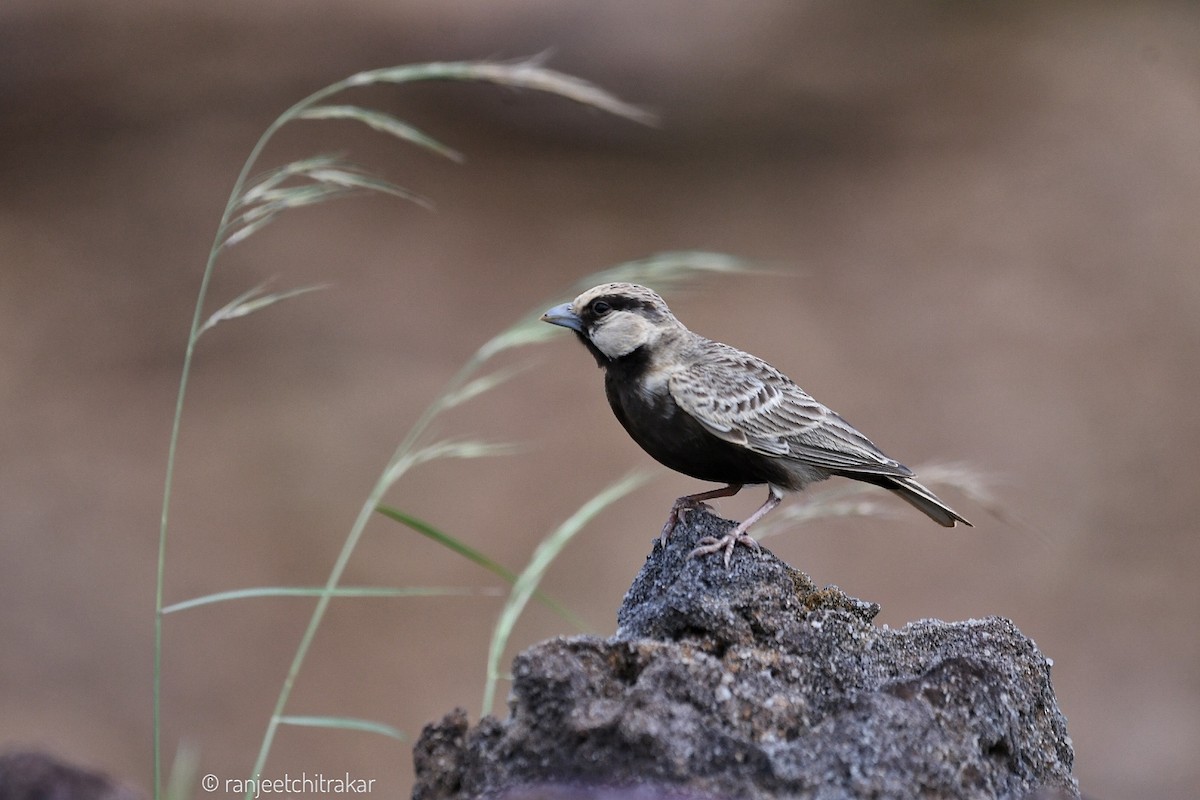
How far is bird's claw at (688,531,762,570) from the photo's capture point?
3.74 metres

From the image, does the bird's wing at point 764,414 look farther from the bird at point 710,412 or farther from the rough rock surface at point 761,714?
the rough rock surface at point 761,714

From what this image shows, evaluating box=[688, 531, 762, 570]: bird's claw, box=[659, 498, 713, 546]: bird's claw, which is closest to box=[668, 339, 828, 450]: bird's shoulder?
box=[659, 498, 713, 546]: bird's claw

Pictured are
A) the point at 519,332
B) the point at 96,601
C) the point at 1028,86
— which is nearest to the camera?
the point at 519,332

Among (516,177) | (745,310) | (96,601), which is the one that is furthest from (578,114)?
(96,601)

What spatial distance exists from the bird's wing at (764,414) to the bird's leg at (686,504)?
283 millimetres

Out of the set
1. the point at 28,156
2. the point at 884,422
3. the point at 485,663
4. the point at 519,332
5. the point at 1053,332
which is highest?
the point at 28,156

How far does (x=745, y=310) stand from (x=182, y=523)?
5973mm

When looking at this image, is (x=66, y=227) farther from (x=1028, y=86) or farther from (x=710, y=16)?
(x=1028, y=86)

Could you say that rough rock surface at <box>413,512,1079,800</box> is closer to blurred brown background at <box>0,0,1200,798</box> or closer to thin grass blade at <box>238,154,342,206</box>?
thin grass blade at <box>238,154,342,206</box>

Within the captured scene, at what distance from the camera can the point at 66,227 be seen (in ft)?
37.9

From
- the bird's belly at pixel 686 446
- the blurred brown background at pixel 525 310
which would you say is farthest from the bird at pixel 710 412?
the blurred brown background at pixel 525 310

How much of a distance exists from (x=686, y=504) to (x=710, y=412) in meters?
0.37

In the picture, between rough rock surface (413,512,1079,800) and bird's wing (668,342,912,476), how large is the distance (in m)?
1.23

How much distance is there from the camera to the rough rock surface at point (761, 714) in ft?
8.91
